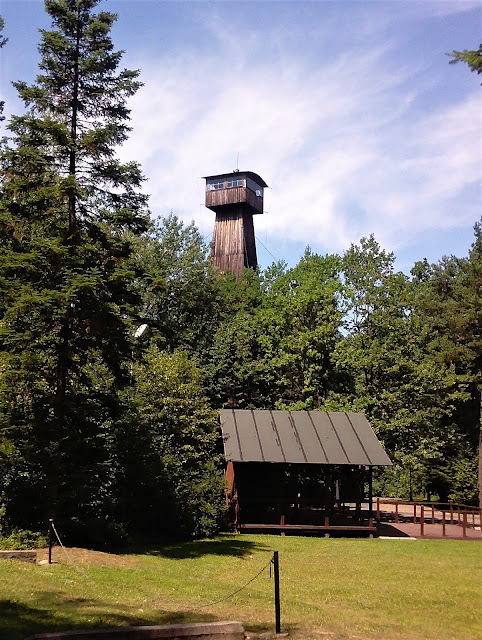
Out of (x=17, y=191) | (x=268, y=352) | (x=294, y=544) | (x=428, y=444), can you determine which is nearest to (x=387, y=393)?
(x=428, y=444)

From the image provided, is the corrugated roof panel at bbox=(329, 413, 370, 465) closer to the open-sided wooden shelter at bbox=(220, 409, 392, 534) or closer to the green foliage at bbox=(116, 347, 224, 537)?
the open-sided wooden shelter at bbox=(220, 409, 392, 534)

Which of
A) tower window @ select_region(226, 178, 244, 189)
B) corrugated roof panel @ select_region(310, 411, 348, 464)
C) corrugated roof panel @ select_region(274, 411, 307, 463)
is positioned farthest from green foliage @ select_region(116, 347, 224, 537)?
tower window @ select_region(226, 178, 244, 189)

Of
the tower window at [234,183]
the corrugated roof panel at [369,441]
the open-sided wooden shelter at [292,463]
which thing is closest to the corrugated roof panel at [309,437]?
the open-sided wooden shelter at [292,463]

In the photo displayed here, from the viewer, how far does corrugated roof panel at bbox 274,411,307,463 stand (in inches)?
904

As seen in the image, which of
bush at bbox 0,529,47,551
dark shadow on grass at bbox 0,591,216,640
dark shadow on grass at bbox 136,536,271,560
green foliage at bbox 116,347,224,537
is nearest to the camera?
dark shadow on grass at bbox 0,591,216,640

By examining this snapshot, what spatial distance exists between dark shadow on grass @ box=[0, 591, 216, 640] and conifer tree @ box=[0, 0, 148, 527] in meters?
5.45

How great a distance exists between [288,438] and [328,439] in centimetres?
160

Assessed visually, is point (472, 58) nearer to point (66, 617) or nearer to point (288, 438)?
point (66, 617)

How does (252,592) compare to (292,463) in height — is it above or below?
below

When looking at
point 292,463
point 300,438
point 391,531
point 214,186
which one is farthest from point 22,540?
point 214,186

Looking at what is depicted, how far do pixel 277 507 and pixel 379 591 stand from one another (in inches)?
535

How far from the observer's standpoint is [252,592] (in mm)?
12617

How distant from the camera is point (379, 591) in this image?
13.4m

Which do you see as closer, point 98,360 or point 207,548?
point 207,548
